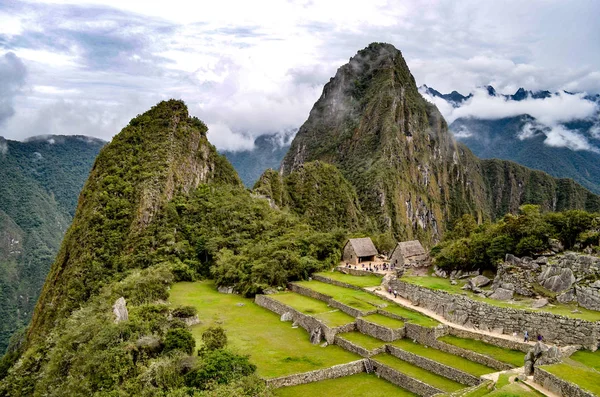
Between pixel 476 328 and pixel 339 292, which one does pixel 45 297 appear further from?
pixel 476 328

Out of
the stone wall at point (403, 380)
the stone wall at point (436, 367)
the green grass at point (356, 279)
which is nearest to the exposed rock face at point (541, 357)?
the stone wall at point (436, 367)

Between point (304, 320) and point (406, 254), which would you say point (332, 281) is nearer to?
point (406, 254)

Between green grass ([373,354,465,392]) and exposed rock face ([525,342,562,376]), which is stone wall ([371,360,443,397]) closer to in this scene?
green grass ([373,354,465,392])

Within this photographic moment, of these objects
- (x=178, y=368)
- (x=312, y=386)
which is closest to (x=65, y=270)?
(x=178, y=368)

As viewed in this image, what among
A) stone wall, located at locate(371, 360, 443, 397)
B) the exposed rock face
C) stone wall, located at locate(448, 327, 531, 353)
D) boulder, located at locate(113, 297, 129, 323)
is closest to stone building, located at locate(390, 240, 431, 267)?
stone wall, located at locate(448, 327, 531, 353)

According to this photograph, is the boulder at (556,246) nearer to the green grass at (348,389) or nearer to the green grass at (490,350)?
the green grass at (490,350)

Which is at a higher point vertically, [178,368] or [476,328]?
[476,328]

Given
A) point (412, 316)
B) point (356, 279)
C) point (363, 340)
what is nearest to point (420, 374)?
point (363, 340)
